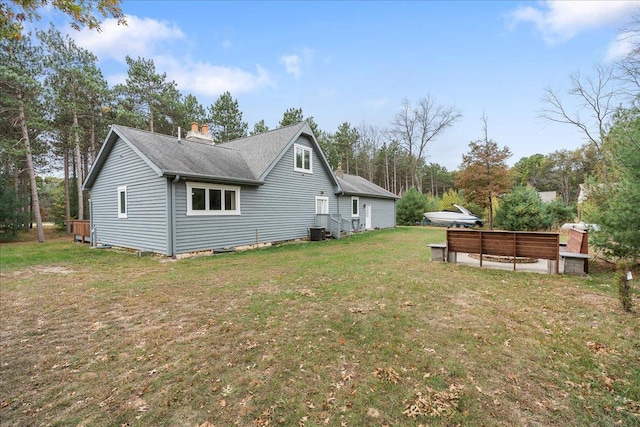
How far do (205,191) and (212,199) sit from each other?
43 cm

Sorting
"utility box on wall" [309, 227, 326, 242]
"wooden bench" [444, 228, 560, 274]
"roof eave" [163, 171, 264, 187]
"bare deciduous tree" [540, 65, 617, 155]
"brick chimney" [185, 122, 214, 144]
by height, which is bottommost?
"utility box on wall" [309, 227, 326, 242]

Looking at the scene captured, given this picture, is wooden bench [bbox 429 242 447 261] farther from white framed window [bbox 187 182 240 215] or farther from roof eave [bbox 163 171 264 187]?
white framed window [bbox 187 182 240 215]

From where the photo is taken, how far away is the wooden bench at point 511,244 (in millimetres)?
6918

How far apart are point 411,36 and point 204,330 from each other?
14335 mm

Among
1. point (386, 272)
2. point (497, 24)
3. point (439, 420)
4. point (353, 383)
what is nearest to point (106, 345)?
point (353, 383)

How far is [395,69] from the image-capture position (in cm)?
1866

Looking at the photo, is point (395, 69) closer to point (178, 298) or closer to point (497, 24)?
point (497, 24)

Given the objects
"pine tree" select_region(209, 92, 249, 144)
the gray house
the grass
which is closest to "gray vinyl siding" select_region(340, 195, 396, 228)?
the gray house

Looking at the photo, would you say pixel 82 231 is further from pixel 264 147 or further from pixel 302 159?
pixel 302 159

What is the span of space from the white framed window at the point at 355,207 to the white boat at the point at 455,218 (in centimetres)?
900

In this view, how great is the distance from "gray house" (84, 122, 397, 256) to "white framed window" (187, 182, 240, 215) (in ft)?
0.12

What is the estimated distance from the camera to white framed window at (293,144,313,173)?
15.0 metres

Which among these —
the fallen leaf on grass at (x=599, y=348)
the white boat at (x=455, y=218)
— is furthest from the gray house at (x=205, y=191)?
the white boat at (x=455, y=218)

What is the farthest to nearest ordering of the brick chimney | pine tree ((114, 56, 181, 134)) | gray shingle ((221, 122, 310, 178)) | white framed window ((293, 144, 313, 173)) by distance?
pine tree ((114, 56, 181, 134))
the brick chimney
white framed window ((293, 144, 313, 173))
gray shingle ((221, 122, 310, 178))
